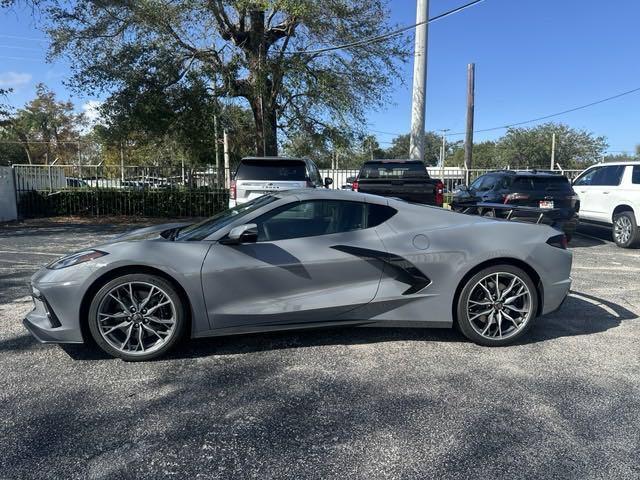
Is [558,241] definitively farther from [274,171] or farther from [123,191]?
[123,191]

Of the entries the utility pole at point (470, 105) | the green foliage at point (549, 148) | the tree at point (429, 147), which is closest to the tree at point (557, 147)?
the green foliage at point (549, 148)

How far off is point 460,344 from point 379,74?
13244 millimetres

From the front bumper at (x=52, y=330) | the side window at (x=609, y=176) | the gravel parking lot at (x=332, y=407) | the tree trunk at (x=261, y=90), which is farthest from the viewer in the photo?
the tree trunk at (x=261, y=90)

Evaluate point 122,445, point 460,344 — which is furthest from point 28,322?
point 460,344

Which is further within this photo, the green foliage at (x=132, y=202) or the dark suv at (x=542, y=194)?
the green foliage at (x=132, y=202)

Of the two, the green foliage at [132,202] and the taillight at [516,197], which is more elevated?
the taillight at [516,197]

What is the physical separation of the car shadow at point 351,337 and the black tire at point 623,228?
546 centimetres

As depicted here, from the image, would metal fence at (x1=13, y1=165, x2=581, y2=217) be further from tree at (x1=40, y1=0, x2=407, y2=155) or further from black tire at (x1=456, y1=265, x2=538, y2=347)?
black tire at (x1=456, y1=265, x2=538, y2=347)

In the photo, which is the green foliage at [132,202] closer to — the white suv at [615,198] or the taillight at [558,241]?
the white suv at [615,198]

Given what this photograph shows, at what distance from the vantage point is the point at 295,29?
15.2 m

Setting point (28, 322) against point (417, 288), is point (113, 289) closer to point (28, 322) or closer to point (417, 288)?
point (28, 322)

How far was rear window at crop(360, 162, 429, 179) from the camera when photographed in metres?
10.5

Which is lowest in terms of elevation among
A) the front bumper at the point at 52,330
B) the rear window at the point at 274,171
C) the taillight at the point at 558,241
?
the front bumper at the point at 52,330

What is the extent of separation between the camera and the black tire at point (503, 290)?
423cm
